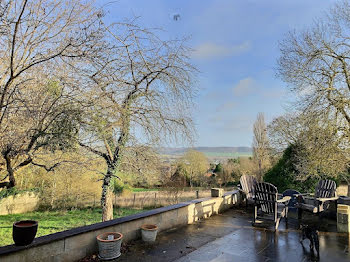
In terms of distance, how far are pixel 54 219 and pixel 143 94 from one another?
40.4ft

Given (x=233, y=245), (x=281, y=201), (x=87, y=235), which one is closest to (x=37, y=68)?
(x=87, y=235)

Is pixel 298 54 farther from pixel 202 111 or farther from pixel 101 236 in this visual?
pixel 101 236

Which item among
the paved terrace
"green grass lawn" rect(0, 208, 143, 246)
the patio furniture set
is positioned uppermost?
the patio furniture set

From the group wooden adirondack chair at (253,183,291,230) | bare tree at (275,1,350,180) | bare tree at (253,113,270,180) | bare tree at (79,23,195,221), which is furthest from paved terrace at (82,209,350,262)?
bare tree at (253,113,270,180)

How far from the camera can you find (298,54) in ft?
28.0

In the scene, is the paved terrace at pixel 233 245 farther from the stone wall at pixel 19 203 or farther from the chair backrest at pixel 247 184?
the stone wall at pixel 19 203

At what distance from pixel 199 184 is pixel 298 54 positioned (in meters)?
19.8

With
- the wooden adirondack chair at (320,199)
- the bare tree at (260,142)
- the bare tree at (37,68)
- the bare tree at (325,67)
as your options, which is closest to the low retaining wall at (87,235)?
the bare tree at (37,68)

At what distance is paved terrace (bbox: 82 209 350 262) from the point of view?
319 cm

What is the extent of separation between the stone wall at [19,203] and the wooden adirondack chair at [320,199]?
17.7 meters

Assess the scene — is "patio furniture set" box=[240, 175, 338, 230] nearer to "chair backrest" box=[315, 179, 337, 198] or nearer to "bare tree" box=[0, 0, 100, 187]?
"chair backrest" box=[315, 179, 337, 198]

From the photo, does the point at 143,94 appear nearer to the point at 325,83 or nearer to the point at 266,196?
the point at 266,196

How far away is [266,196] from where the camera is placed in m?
4.76

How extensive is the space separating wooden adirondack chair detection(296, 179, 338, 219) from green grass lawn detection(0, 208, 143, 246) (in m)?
10.7
